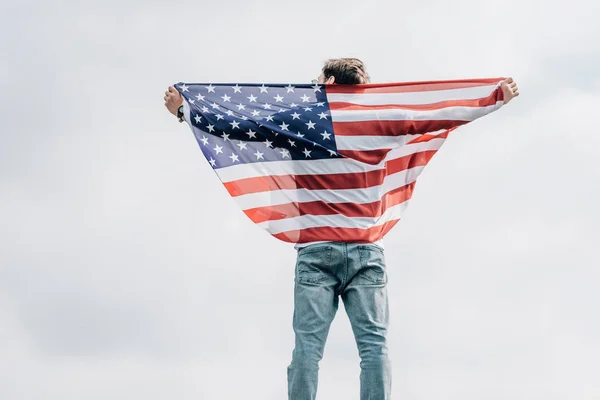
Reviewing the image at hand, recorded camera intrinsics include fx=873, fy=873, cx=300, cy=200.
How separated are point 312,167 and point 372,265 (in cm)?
125

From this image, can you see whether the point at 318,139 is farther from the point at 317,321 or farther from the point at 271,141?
the point at 317,321

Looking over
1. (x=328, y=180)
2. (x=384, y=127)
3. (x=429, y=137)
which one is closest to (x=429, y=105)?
(x=429, y=137)

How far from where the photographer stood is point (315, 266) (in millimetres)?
8562

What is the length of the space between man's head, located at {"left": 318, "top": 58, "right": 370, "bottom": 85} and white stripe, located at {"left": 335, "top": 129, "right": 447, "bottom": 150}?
0.80 m

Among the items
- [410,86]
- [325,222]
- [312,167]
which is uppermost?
[410,86]

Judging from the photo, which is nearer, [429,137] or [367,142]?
[367,142]

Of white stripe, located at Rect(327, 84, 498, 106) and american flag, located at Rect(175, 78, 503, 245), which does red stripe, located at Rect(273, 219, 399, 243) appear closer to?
american flag, located at Rect(175, 78, 503, 245)

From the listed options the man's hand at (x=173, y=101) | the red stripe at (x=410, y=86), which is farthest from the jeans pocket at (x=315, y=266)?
the man's hand at (x=173, y=101)

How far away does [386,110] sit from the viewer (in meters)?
9.28

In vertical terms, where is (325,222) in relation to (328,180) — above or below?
below

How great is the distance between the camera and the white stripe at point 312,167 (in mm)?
9000

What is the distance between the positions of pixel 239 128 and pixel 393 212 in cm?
190

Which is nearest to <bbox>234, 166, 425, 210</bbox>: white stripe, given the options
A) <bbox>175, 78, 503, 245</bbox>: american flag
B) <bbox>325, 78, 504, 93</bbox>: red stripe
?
<bbox>175, 78, 503, 245</bbox>: american flag

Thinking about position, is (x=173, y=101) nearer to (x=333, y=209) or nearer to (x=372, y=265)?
(x=333, y=209)
